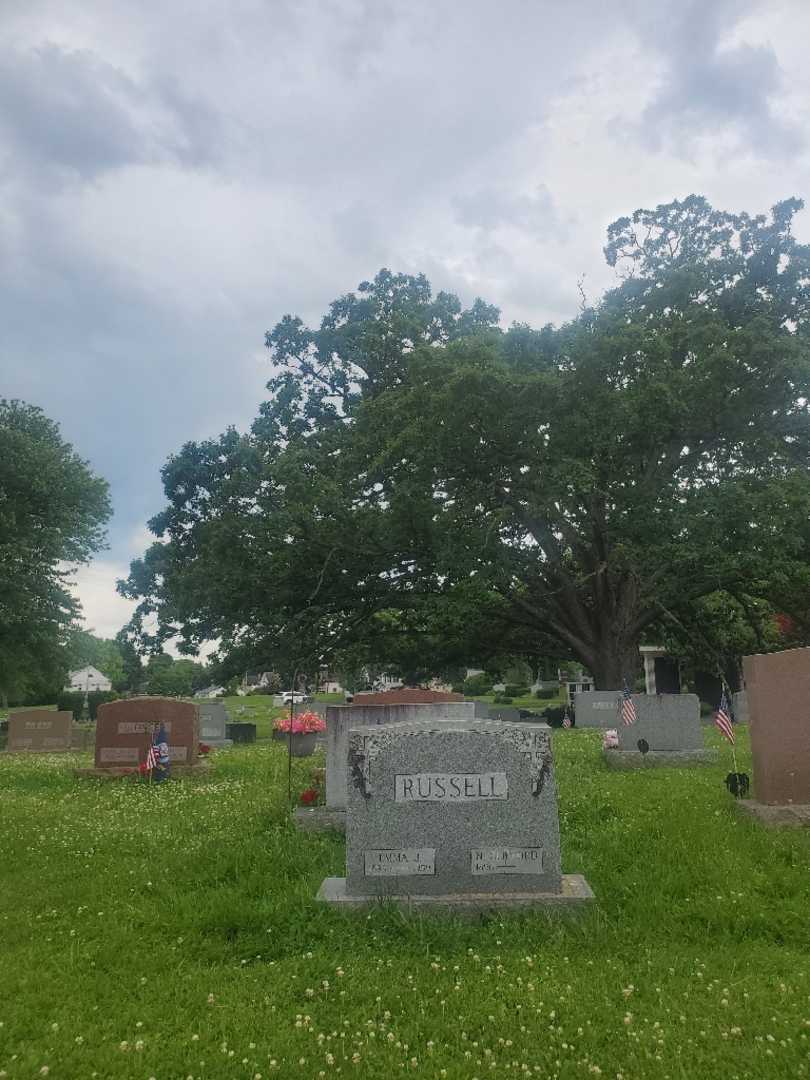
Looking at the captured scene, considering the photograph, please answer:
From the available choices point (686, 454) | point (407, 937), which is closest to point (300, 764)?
point (407, 937)

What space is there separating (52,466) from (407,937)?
116 ft

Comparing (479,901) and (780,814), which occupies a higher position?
(780,814)

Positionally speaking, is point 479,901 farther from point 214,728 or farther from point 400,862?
point 214,728

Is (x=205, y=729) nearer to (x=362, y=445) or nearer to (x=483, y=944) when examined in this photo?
(x=362, y=445)

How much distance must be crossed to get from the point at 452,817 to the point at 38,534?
110 feet

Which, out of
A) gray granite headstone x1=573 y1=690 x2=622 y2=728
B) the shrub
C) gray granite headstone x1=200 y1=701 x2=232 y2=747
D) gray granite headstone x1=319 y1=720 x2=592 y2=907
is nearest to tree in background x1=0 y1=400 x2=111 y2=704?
gray granite headstone x1=200 y1=701 x2=232 y2=747

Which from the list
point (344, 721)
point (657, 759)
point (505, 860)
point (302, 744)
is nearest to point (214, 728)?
point (302, 744)

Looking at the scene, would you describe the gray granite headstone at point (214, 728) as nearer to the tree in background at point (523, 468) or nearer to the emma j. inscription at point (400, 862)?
the tree in background at point (523, 468)

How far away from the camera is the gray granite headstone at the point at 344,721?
9.69 metres

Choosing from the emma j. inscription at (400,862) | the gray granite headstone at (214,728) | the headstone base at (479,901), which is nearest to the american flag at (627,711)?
the headstone base at (479,901)

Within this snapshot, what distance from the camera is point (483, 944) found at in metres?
5.68

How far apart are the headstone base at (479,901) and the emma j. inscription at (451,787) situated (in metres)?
0.73

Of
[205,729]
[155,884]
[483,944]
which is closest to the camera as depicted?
[483,944]

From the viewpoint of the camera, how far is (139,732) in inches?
619
